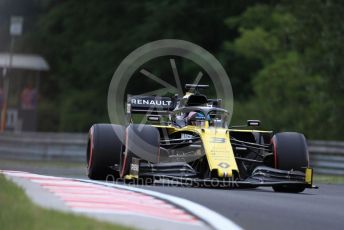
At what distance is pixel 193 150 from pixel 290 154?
1448mm

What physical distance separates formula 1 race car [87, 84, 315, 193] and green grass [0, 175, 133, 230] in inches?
186

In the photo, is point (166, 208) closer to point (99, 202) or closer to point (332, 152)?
point (99, 202)

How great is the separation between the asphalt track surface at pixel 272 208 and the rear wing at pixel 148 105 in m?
2.86

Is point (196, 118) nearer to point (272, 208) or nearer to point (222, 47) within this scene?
point (272, 208)

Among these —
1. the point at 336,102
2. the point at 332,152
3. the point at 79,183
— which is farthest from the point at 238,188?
the point at 336,102

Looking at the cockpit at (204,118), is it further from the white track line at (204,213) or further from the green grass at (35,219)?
the green grass at (35,219)

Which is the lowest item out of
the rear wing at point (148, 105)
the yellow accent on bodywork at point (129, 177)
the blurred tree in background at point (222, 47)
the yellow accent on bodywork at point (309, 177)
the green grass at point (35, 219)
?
the green grass at point (35, 219)

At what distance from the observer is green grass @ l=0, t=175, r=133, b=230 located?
25.0 ft

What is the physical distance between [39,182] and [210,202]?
6.96ft

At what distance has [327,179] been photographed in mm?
20484

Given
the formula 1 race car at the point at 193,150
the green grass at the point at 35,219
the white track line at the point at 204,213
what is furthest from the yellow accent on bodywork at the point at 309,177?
the green grass at the point at 35,219

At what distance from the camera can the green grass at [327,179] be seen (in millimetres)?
19250

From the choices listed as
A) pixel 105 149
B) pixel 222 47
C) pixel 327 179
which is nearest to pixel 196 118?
pixel 105 149

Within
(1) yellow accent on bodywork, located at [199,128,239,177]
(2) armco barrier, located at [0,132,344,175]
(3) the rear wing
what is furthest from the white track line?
(2) armco barrier, located at [0,132,344,175]
